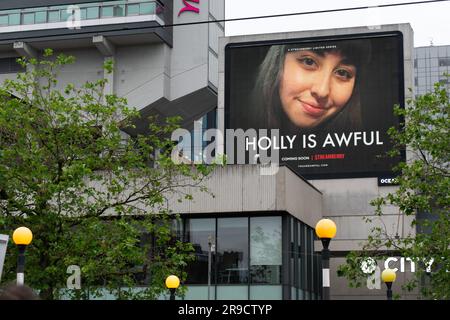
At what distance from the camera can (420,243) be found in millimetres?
24656

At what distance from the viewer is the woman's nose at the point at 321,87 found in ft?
153

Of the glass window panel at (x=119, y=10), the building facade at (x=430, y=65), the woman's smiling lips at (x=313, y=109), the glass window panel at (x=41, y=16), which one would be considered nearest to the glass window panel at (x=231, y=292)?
the woman's smiling lips at (x=313, y=109)

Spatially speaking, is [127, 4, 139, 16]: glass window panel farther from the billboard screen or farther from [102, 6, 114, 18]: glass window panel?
the billboard screen

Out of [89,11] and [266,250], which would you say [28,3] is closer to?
[89,11]

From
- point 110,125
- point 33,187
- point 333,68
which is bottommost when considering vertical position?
point 33,187

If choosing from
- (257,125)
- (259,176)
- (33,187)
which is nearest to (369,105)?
(257,125)

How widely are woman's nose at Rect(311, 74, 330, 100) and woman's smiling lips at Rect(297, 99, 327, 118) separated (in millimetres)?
542

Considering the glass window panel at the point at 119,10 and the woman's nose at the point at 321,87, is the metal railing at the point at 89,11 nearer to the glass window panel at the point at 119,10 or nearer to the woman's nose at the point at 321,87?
the glass window panel at the point at 119,10

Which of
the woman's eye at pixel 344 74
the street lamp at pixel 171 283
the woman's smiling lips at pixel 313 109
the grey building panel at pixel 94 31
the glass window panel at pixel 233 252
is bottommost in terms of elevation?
the street lamp at pixel 171 283

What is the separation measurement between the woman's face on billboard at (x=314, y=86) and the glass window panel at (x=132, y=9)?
10313mm

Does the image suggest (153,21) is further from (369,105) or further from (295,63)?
(369,105)

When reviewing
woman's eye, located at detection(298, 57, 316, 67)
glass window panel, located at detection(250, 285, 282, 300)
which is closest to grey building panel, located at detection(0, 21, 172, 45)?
woman's eye, located at detection(298, 57, 316, 67)
